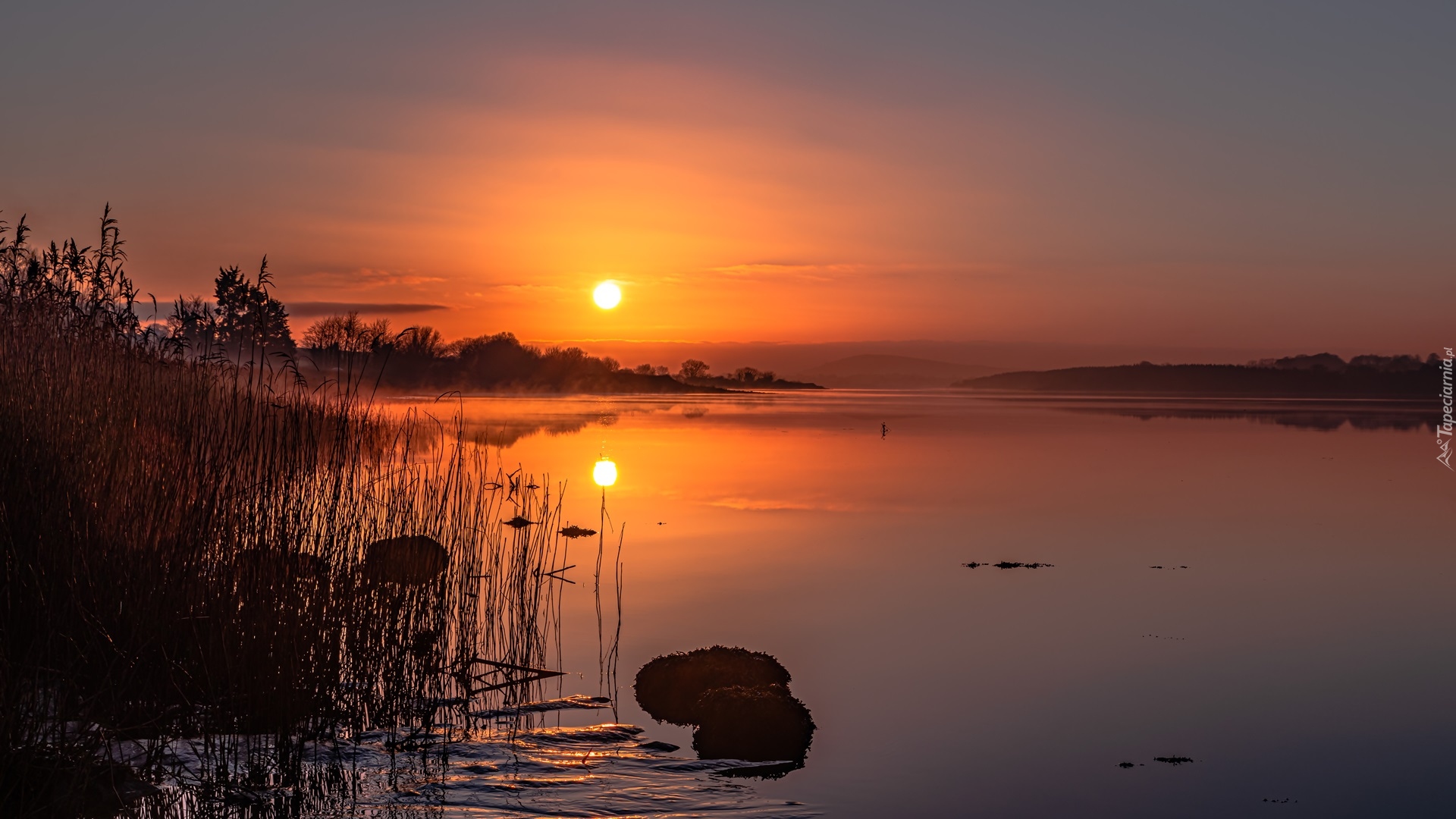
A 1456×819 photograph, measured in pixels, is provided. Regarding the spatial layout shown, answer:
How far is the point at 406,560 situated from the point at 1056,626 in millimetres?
7169

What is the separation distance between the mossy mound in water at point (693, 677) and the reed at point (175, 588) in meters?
1.01

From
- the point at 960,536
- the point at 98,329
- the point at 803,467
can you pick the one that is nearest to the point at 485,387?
the point at 803,467

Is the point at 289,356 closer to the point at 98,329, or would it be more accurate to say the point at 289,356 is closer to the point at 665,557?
the point at 98,329

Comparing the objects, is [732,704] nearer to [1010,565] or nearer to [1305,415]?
[1010,565]

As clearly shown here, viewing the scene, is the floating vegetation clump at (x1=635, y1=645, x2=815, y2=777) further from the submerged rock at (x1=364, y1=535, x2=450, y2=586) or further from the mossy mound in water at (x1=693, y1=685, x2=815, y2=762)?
the submerged rock at (x1=364, y1=535, x2=450, y2=586)

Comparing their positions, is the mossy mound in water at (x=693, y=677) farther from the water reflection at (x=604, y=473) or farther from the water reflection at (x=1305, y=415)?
the water reflection at (x=1305, y=415)

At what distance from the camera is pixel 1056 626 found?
11.6 m

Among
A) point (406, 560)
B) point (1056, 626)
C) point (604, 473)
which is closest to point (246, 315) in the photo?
point (406, 560)

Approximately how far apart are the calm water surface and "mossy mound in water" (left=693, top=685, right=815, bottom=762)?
0.63 ft

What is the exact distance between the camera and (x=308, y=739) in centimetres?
644

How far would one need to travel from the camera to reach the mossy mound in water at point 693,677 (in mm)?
8077

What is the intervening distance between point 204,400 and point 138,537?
1.54 metres

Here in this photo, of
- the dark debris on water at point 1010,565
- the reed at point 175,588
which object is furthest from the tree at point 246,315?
the dark debris on water at point 1010,565

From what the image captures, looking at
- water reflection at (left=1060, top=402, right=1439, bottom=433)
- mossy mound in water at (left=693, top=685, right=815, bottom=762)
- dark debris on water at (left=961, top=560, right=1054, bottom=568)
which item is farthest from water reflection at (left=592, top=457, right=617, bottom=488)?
water reflection at (left=1060, top=402, right=1439, bottom=433)
